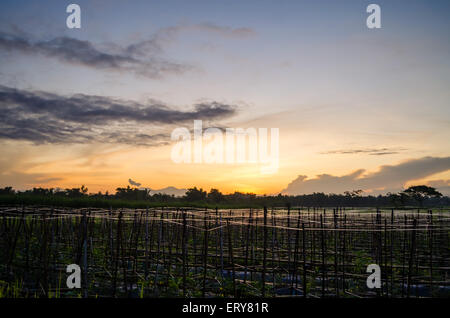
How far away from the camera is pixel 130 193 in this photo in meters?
45.5

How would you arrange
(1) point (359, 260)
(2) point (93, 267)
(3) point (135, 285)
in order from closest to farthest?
(3) point (135, 285)
(2) point (93, 267)
(1) point (359, 260)

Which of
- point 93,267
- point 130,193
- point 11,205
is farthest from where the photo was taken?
point 130,193

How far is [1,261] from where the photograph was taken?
1074 cm

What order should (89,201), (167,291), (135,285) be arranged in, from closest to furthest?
(167,291) → (135,285) → (89,201)

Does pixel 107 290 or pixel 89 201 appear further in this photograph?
pixel 89 201
